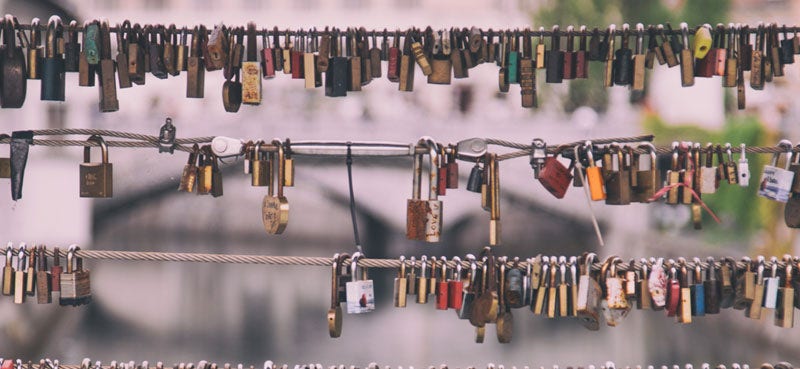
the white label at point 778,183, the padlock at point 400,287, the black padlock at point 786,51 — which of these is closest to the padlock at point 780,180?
the white label at point 778,183

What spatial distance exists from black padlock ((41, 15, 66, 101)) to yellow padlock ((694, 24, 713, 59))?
1.95 m

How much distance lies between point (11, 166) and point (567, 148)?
1717mm

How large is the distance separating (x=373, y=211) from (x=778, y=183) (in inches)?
210

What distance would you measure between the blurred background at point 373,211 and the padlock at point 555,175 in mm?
3102

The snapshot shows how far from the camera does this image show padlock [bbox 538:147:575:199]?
98.7 inches

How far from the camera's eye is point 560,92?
7.04 meters

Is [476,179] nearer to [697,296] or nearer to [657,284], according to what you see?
[657,284]

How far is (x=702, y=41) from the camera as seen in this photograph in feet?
8.29

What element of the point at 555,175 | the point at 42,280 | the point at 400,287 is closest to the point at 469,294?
the point at 400,287

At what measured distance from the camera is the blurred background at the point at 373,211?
5.76 metres

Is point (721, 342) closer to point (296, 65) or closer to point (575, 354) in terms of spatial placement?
point (575, 354)

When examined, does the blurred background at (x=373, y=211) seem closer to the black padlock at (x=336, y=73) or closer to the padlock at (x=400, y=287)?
the black padlock at (x=336, y=73)

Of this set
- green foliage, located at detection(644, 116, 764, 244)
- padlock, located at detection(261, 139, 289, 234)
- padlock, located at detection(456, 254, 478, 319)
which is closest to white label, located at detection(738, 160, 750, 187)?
padlock, located at detection(456, 254, 478, 319)

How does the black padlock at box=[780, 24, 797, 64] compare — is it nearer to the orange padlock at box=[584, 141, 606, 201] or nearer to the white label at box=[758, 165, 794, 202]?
the white label at box=[758, 165, 794, 202]
